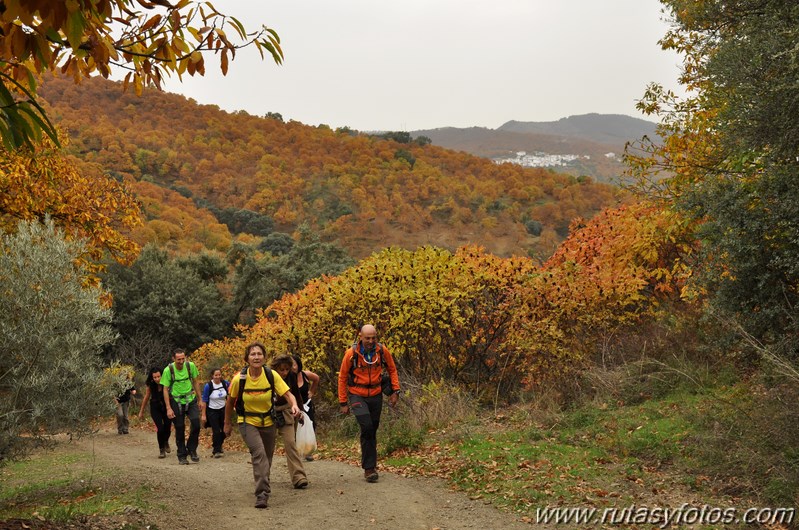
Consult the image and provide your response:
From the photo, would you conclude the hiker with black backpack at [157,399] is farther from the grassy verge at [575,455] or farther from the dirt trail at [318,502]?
the grassy verge at [575,455]

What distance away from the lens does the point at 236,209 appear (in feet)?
202

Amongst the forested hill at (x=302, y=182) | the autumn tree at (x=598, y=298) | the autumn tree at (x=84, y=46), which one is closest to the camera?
the autumn tree at (x=84, y=46)

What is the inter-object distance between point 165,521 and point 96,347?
2.60 metres

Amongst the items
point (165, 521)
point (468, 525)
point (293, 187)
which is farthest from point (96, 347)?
point (293, 187)

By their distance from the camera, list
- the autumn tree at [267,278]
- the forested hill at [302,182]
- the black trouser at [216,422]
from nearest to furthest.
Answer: the black trouser at [216,422] < the autumn tree at [267,278] < the forested hill at [302,182]

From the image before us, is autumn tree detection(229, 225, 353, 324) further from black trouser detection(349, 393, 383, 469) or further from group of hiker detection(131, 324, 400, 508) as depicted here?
black trouser detection(349, 393, 383, 469)

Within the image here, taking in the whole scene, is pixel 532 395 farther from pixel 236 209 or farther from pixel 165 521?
pixel 236 209

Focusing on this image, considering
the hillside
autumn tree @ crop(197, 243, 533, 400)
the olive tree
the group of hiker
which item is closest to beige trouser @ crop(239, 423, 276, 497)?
the group of hiker

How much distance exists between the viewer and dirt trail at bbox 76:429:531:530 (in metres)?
7.18

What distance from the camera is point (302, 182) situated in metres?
67.7

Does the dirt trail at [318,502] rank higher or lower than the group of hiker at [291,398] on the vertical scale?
lower

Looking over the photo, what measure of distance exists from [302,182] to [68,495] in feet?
197

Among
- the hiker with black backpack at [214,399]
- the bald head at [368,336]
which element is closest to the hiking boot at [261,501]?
the bald head at [368,336]

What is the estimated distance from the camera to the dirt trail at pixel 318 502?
A: 7.18 meters
